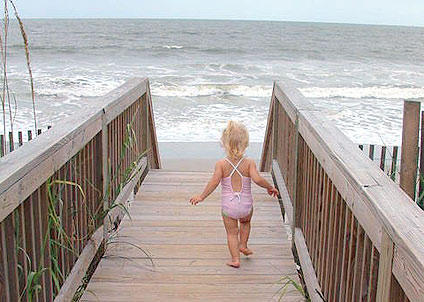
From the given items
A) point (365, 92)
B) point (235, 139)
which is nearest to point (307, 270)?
point (235, 139)

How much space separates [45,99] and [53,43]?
2353 cm

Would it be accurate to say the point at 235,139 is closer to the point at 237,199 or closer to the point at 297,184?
the point at 237,199

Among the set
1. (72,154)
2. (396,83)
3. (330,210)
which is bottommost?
(396,83)

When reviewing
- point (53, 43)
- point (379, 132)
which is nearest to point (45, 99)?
point (379, 132)

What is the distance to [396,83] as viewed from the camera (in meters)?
25.5

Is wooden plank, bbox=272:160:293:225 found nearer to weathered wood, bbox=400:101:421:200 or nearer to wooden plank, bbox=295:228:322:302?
wooden plank, bbox=295:228:322:302

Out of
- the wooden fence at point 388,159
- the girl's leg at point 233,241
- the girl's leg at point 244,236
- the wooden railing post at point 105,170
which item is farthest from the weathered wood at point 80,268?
the wooden fence at point 388,159

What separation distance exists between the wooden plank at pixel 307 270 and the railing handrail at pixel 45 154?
146 cm

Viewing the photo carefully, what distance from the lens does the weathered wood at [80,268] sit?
307cm

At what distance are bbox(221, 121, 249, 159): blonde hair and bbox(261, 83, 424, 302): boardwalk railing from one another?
375 mm

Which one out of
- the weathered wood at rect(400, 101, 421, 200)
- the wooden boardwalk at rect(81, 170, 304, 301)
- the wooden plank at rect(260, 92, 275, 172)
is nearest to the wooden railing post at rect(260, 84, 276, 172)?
the wooden plank at rect(260, 92, 275, 172)

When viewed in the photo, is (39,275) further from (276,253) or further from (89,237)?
(276,253)

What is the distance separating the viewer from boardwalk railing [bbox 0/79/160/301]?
88.3 inches

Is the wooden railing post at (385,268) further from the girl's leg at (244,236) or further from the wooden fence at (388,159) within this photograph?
the girl's leg at (244,236)
